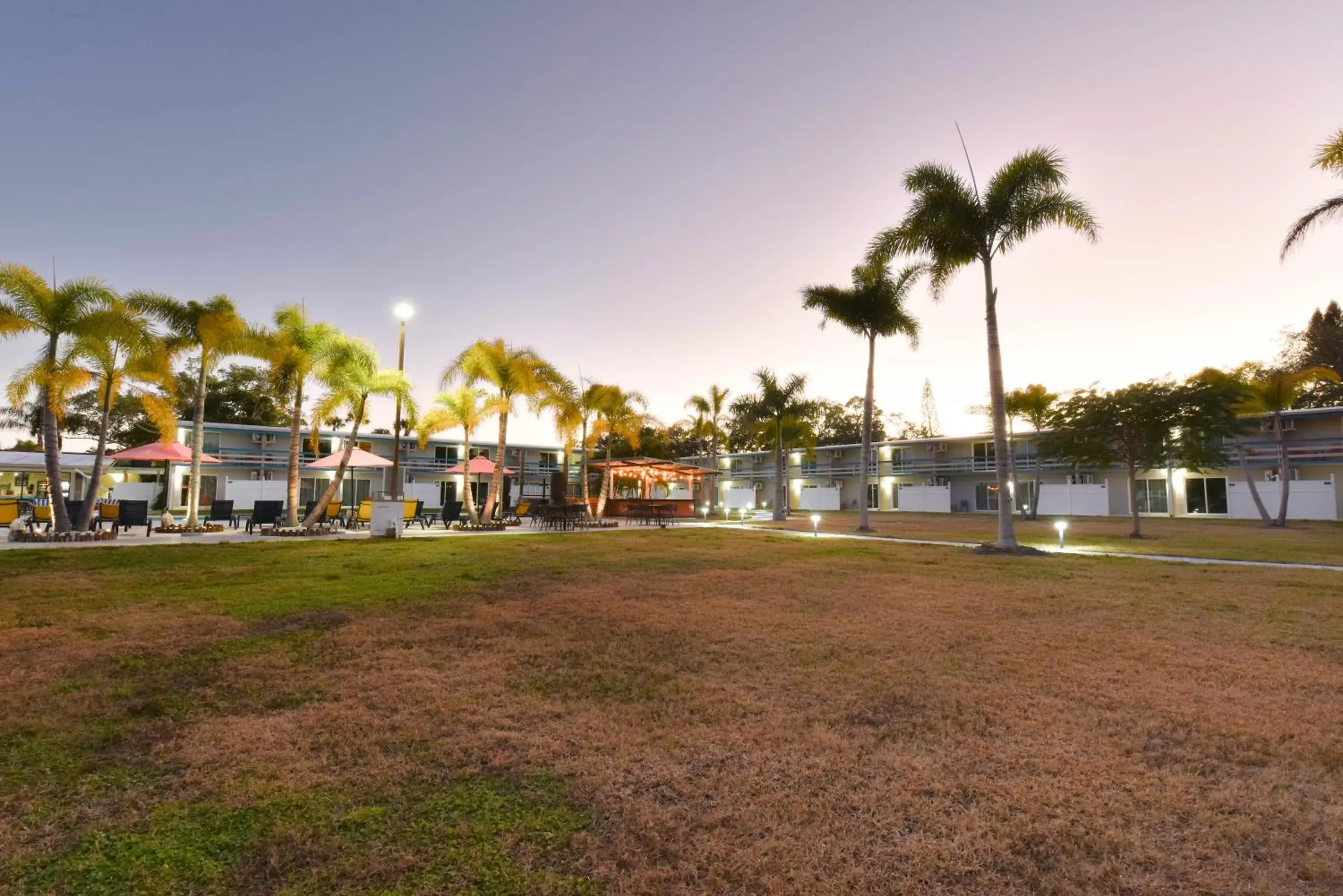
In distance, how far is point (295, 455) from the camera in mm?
17422

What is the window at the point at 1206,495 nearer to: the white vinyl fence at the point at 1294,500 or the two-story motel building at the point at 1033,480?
the two-story motel building at the point at 1033,480

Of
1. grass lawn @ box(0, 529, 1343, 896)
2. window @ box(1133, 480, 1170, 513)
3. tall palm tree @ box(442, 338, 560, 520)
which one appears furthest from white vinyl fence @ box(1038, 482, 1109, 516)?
grass lawn @ box(0, 529, 1343, 896)

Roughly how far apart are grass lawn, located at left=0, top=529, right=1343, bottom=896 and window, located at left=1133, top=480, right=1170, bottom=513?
34692mm

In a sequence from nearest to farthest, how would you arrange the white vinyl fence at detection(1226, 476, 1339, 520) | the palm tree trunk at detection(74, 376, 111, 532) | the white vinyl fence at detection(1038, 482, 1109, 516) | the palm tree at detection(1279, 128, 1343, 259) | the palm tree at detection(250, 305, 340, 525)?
the palm tree at detection(1279, 128, 1343, 259) < the palm tree trunk at detection(74, 376, 111, 532) < the palm tree at detection(250, 305, 340, 525) < the white vinyl fence at detection(1226, 476, 1339, 520) < the white vinyl fence at detection(1038, 482, 1109, 516)

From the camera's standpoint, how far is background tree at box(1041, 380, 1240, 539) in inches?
791

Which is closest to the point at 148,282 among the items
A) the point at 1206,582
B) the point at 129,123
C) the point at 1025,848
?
the point at 129,123

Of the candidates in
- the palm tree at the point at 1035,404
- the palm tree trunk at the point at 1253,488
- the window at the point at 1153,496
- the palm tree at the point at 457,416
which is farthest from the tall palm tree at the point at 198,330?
the window at the point at 1153,496

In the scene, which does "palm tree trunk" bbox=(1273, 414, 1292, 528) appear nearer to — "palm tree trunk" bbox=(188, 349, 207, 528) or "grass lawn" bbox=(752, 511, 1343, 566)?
"grass lawn" bbox=(752, 511, 1343, 566)

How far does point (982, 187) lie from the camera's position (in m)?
15.7

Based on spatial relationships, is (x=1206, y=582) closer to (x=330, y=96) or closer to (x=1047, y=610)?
(x=1047, y=610)

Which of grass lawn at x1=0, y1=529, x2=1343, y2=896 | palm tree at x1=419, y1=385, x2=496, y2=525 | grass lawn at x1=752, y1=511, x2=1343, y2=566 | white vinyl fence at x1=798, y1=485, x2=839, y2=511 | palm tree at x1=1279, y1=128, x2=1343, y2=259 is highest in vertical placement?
palm tree at x1=1279, y1=128, x2=1343, y2=259

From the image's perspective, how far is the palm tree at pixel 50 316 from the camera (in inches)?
529

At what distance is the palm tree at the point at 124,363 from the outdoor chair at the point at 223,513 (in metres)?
3.19

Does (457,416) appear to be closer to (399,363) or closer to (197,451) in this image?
(399,363)
